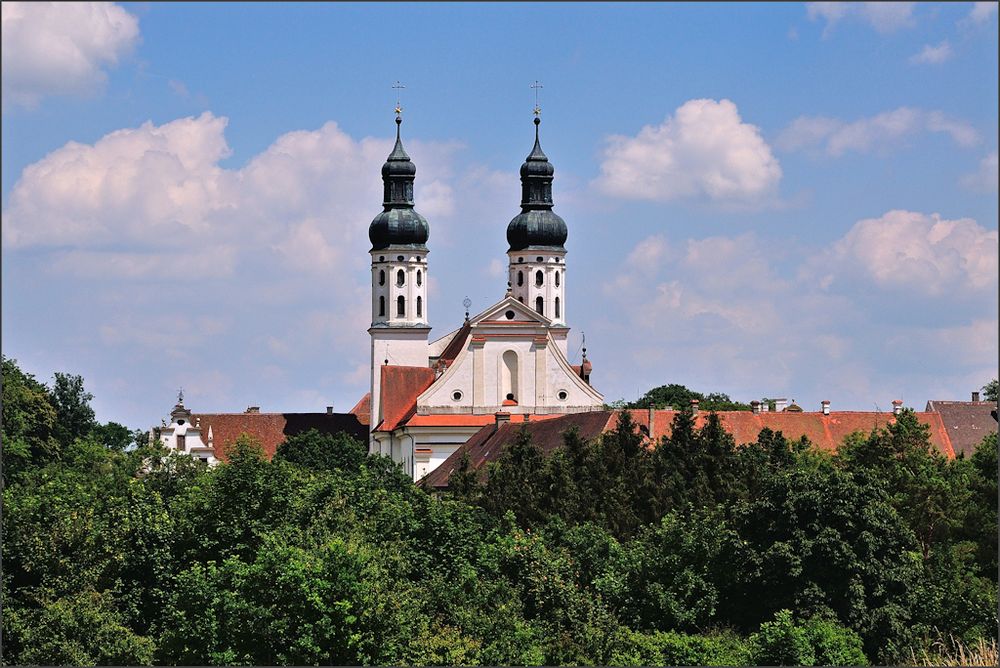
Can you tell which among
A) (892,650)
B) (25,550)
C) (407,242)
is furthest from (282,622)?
(407,242)

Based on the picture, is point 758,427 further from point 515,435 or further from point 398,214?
point 398,214

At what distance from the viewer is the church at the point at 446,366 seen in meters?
98.4

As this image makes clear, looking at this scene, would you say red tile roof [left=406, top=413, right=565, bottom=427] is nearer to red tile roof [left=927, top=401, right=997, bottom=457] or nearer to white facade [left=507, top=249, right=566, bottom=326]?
white facade [left=507, top=249, right=566, bottom=326]

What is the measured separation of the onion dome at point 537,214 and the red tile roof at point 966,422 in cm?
3426

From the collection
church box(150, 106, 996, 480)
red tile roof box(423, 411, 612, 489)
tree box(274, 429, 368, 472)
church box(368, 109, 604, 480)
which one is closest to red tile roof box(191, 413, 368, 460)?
church box(150, 106, 996, 480)

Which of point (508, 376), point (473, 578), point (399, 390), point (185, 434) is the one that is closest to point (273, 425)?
point (185, 434)

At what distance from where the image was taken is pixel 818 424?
7531 centimetres

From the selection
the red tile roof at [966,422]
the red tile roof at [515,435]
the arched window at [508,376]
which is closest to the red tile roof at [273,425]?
the arched window at [508,376]

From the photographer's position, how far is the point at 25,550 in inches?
1454

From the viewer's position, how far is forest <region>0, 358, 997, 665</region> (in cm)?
3103

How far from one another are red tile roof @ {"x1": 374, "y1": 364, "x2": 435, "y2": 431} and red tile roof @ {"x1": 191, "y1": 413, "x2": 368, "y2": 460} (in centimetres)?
648

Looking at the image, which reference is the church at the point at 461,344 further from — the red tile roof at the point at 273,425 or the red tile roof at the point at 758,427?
the red tile roof at the point at 758,427

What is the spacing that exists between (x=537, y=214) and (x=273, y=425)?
21.1 m

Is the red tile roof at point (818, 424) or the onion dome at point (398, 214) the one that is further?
the onion dome at point (398, 214)
